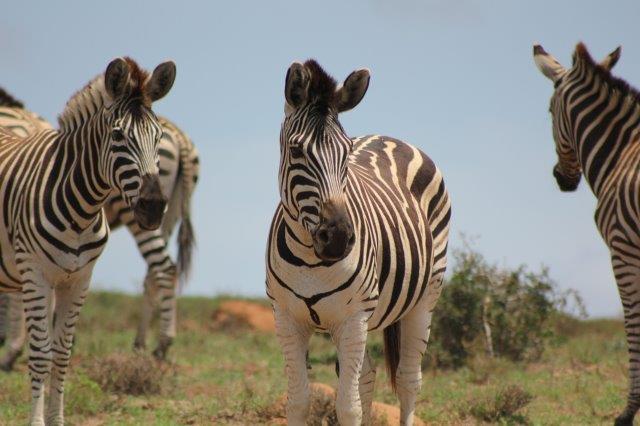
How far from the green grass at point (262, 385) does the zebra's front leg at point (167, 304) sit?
28cm

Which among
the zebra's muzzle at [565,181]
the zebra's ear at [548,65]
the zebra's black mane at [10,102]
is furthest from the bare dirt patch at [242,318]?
the zebra's ear at [548,65]

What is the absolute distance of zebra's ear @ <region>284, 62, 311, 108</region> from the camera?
507 centimetres

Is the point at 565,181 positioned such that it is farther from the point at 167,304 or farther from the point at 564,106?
the point at 167,304

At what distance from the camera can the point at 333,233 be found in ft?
15.9

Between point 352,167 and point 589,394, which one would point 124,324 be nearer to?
point 589,394

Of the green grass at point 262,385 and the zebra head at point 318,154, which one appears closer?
the zebra head at point 318,154

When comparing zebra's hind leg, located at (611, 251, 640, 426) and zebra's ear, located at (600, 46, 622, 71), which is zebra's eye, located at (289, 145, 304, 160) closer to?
zebra's hind leg, located at (611, 251, 640, 426)

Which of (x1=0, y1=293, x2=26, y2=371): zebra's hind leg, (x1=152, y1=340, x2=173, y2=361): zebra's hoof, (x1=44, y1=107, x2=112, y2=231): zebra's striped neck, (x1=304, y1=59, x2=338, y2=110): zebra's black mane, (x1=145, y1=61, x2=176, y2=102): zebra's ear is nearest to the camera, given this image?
(x1=304, y1=59, x2=338, y2=110): zebra's black mane

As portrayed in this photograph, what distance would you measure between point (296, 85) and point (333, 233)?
2.74 feet

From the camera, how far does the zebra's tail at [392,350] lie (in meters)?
6.70

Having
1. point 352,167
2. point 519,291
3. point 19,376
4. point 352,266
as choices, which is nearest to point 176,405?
point 19,376

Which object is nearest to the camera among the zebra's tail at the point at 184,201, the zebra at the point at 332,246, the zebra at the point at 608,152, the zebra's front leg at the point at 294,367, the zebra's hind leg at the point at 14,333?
the zebra at the point at 332,246

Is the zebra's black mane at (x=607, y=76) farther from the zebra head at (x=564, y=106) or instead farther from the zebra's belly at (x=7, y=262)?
the zebra's belly at (x=7, y=262)

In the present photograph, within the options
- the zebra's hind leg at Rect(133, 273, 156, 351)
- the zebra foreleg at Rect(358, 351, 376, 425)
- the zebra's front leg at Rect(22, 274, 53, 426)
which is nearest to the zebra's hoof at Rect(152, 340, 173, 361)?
the zebra's hind leg at Rect(133, 273, 156, 351)
